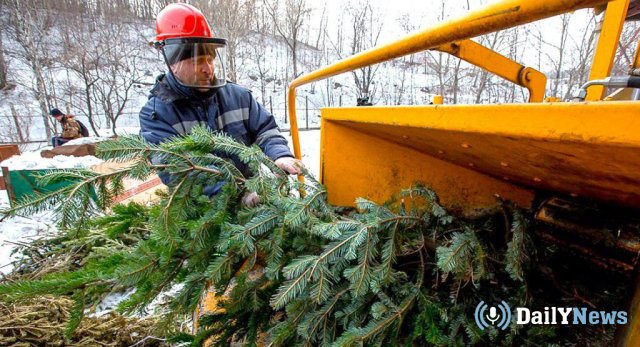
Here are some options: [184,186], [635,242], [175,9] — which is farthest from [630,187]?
[175,9]

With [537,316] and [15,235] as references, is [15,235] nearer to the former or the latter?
[15,235]

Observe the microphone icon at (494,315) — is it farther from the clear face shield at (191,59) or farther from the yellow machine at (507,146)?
the clear face shield at (191,59)

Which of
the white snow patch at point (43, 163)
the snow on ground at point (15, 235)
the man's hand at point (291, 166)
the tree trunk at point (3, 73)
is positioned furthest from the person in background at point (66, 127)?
the tree trunk at point (3, 73)

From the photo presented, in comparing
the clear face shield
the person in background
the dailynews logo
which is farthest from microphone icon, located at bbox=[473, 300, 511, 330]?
the person in background

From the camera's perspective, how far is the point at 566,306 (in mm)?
1090

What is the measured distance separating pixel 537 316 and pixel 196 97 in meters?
2.26

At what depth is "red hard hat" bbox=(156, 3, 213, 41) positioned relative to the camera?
238 centimetres

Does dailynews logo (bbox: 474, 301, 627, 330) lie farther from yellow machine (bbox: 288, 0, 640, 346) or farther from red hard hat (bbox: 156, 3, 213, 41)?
red hard hat (bbox: 156, 3, 213, 41)

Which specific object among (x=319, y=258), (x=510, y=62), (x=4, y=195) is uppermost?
(x=510, y=62)

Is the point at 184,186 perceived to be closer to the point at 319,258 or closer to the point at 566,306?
the point at 319,258

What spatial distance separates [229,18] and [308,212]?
19609 mm

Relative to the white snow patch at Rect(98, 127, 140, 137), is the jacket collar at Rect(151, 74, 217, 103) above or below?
above

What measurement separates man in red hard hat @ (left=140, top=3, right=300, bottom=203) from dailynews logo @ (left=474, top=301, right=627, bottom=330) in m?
1.12

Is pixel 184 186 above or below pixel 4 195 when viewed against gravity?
Result: above
